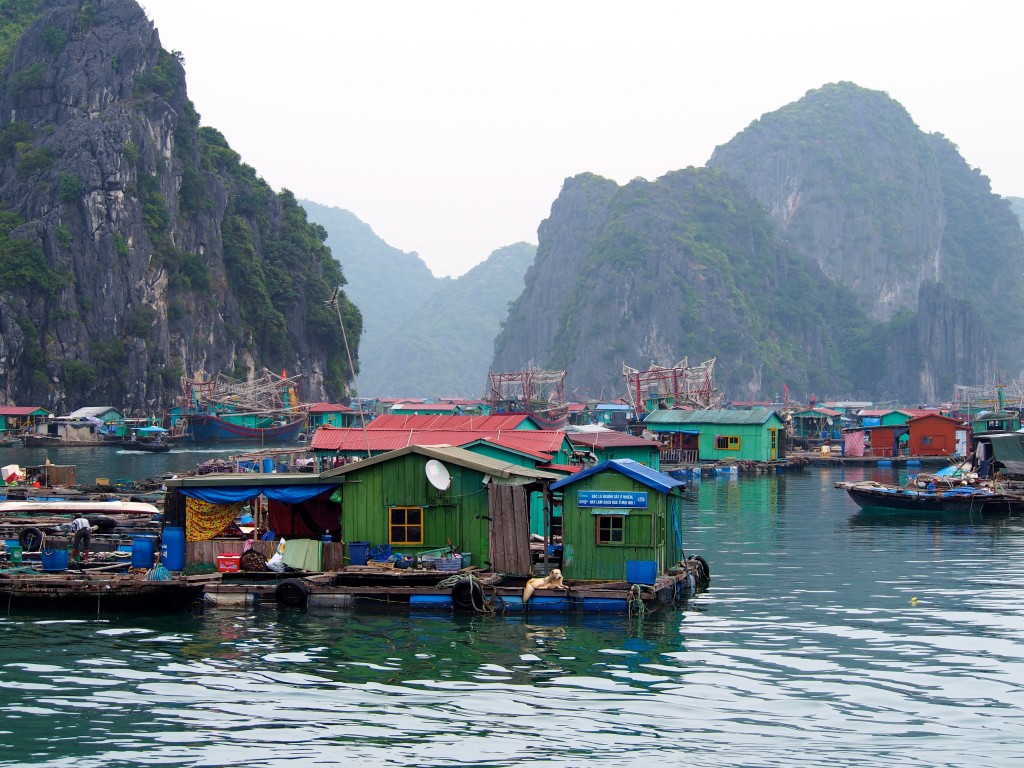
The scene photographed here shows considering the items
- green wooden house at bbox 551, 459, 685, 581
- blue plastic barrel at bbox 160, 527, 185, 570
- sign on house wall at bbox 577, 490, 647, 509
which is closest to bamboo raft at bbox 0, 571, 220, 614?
blue plastic barrel at bbox 160, 527, 185, 570

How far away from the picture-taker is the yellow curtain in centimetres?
2692

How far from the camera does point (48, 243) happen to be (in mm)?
108000

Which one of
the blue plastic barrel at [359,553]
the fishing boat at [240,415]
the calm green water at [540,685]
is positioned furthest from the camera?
the fishing boat at [240,415]

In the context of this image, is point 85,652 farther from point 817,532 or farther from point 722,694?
point 817,532

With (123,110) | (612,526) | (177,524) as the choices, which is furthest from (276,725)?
(123,110)

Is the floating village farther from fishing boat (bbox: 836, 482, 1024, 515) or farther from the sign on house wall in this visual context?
fishing boat (bbox: 836, 482, 1024, 515)

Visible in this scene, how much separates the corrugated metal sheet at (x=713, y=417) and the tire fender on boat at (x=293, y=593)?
5104 cm

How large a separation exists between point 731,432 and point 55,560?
52.3 m

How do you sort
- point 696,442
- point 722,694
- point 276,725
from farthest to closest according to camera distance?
point 696,442 → point 722,694 → point 276,725

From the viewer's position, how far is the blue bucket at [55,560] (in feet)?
85.6

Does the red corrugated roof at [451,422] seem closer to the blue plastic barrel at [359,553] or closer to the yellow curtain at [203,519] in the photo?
the yellow curtain at [203,519]

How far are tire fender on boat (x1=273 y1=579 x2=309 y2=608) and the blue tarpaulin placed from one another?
8.57ft

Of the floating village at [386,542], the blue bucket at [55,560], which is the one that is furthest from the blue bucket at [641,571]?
the blue bucket at [55,560]

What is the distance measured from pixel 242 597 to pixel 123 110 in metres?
102
